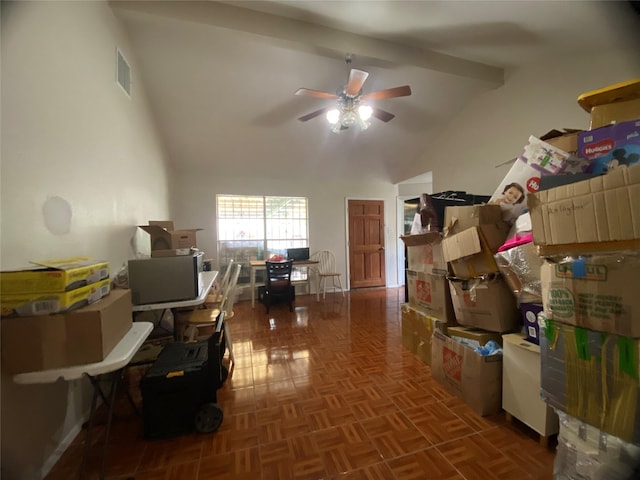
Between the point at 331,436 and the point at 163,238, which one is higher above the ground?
the point at 163,238

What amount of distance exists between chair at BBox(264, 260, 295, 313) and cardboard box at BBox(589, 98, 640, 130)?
11.7 feet

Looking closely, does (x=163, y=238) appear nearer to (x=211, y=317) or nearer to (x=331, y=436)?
(x=211, y=317)

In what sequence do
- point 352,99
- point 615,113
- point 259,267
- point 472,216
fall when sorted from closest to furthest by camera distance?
point 615,113 → point 472,216 → point 352,99 → point 259,267

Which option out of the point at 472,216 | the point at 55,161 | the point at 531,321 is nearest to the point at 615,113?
the point at 472,216

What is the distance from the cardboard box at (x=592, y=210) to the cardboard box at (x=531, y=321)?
59 centimetres

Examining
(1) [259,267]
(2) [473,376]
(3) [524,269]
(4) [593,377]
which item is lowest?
(2) [473,376]

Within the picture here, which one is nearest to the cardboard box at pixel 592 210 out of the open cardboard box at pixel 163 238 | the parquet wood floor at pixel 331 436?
the parquet wood floor at pixel 331 436

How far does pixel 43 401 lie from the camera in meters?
1.34

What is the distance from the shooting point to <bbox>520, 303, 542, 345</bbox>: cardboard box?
1.56 meters

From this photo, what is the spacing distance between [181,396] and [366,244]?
468 cm

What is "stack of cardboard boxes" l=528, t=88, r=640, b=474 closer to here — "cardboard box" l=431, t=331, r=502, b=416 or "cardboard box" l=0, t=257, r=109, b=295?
"cardboard box" l=431, t=331, r=502, b=416

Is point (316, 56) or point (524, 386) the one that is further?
point (316, 56)

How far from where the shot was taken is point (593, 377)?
1038mm

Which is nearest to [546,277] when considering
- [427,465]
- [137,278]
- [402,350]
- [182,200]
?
[427,465]
